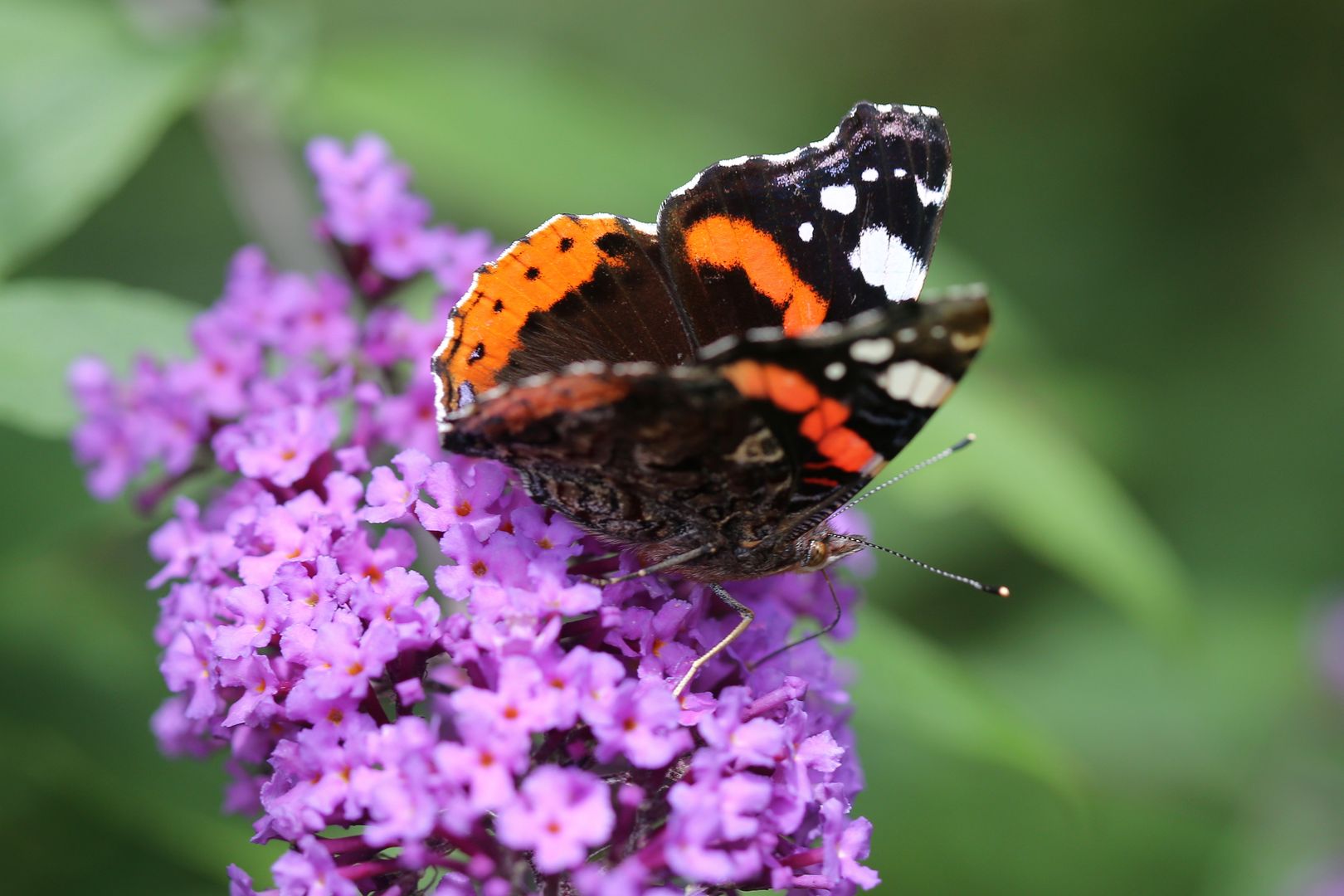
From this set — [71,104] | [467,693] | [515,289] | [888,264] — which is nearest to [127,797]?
[467,693]

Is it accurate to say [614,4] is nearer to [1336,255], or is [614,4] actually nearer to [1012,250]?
[1012,250]

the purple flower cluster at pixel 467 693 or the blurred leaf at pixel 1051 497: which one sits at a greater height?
the blurred leaf at pixel 1051 497

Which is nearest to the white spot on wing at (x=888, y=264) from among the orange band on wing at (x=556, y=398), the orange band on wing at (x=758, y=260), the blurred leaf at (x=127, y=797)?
the orange band on wing at (x=758, y=260)

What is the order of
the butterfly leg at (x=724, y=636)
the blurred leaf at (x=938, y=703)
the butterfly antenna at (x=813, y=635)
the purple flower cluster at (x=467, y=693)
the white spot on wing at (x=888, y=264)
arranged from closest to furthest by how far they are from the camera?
1. the purple flower cluster at (x=467, y=693)
2. the butterfly leg at (x=724, y=636)
3. the butterfly antenna at (x=813, y=635)
4. the white spot on wing at (x=888, y=264)
5. the blurred leaf at (x=938, y=703)

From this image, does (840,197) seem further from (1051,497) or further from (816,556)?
(1051,497)

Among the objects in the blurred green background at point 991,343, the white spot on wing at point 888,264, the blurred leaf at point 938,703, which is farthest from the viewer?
the blurred green background at point 991,343

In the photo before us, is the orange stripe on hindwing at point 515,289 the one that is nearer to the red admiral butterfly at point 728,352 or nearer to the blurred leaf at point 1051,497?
Result: the red admiral butterfly at point 728,352

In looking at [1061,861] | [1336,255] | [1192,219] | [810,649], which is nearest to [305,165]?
[810,649]
